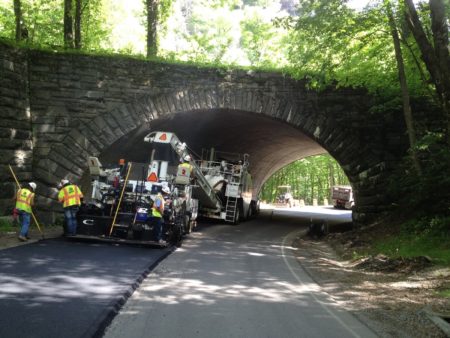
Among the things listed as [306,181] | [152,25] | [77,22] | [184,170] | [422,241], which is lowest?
[422,241]

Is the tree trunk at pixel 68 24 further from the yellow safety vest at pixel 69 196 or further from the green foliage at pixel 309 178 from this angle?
the green foliage at pixel 309 178

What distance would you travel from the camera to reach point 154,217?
12.3m

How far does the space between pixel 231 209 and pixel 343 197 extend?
91.6ft

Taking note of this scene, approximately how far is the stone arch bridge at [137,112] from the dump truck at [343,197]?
2907 cm

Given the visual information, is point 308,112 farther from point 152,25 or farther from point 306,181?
point 306,181

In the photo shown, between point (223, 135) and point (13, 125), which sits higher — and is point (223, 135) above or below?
above

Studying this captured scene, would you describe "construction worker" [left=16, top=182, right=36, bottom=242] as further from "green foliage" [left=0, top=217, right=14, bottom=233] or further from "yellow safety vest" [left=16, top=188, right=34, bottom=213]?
"green foliage" [left=0, top=217, right=14, bottom=233]

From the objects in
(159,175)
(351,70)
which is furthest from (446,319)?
(351,70)

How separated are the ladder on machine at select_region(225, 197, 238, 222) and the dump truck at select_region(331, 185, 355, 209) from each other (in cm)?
2713

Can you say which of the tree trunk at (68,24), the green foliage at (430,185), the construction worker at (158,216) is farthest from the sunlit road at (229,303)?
the tree trunk at (68,24)

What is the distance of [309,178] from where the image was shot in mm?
67312

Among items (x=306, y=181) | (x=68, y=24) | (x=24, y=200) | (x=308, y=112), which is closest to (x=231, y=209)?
(x=308, y=112)

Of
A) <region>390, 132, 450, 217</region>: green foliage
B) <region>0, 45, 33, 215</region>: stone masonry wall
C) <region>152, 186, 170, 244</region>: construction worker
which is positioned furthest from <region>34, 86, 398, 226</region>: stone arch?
<region>152, 186, 170, 244</region>: construction worker

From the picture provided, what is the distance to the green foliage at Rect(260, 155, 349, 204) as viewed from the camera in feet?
197
